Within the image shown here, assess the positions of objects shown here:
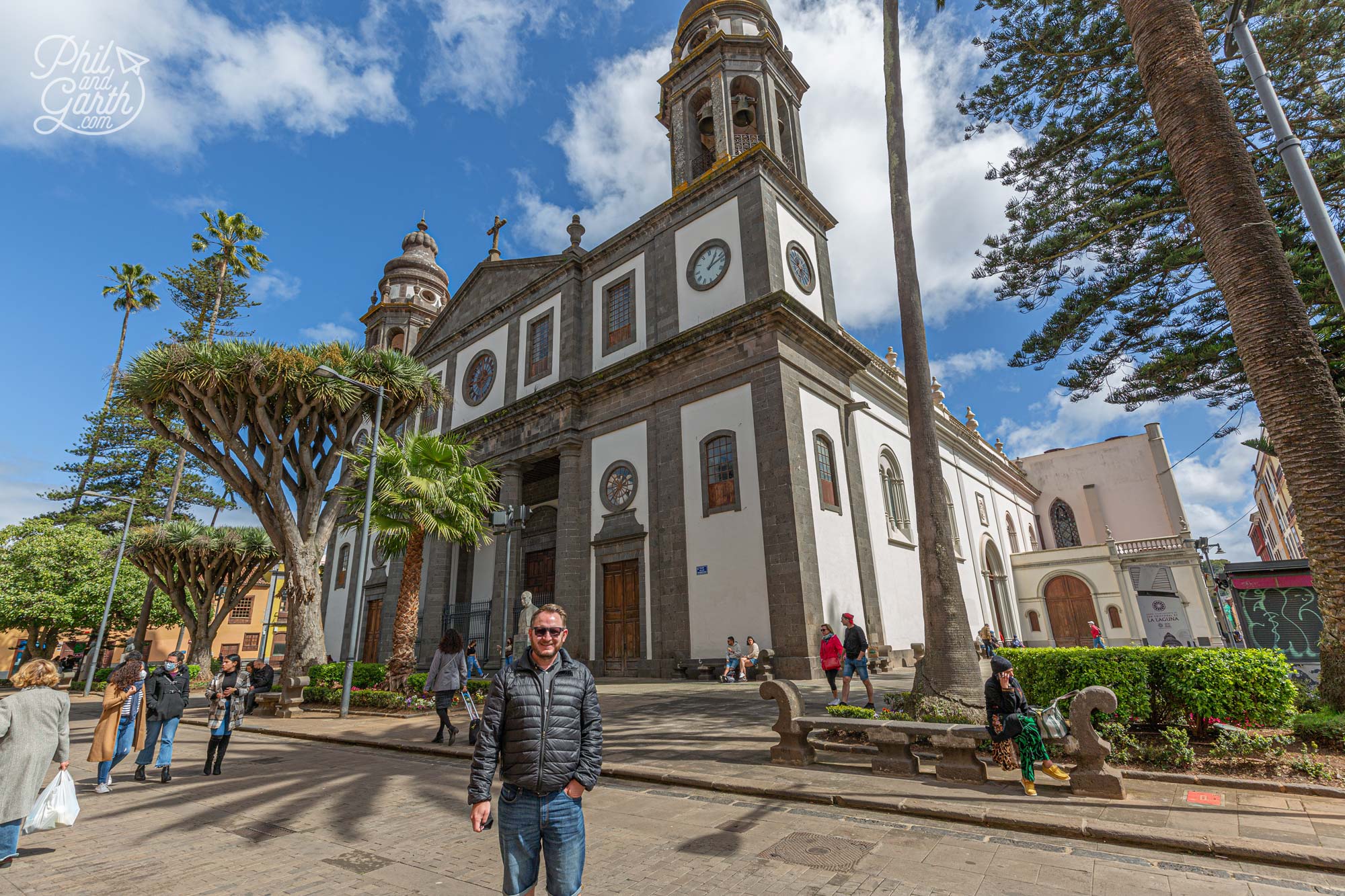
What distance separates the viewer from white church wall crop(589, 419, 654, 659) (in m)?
18.1

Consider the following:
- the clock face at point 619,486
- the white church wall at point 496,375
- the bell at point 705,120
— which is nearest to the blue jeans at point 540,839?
the clock face at point 619,486

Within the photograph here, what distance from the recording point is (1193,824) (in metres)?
4.66

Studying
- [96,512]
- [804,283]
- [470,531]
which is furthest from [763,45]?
[96,512]

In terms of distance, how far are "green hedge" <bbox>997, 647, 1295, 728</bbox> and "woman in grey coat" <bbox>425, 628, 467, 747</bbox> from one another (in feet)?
28.0

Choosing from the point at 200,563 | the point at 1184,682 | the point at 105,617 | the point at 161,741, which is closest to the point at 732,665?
the point at 1184,682

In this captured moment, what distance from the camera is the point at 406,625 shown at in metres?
14.4

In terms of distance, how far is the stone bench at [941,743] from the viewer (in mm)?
5520

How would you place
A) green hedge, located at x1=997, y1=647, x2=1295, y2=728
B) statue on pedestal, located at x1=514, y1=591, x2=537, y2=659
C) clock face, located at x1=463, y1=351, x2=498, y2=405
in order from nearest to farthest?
green hedge, located at x1=997, y1=647, x2=1295, y2=728 < statue on pedestal, located at x1=514, y1=591, x2=537, y2=659 < clock face, located at x1=463, y1=351, x2=498, y2=405

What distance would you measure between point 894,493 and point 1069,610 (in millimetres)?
17464

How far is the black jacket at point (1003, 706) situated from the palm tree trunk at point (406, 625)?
12135mm

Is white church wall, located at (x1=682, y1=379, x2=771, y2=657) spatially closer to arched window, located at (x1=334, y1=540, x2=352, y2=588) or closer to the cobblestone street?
the cobblestone street

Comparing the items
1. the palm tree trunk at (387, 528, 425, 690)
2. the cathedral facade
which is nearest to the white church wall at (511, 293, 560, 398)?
the cathedral facade

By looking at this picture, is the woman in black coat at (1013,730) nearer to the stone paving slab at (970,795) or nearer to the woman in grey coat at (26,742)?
the stone paving slab at (970,795)

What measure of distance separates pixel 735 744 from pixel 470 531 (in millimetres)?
9891
